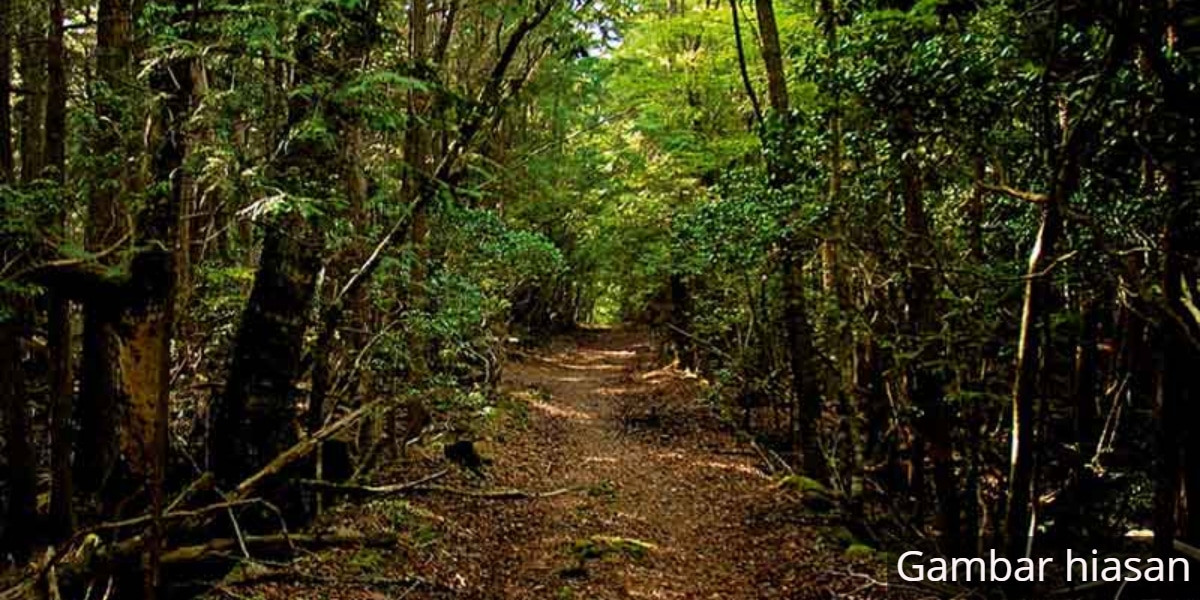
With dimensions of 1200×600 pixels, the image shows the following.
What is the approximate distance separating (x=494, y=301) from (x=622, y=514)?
519cm

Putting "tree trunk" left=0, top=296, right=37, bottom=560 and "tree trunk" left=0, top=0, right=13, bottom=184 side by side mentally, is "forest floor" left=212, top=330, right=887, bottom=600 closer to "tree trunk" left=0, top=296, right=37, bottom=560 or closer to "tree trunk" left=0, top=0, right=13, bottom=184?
"tree trunk" left=0, top=296, right=37, bottom=560

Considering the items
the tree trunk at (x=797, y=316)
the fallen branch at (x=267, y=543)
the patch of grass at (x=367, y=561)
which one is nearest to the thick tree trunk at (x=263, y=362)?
the fallen branch at (x=267, y=543)

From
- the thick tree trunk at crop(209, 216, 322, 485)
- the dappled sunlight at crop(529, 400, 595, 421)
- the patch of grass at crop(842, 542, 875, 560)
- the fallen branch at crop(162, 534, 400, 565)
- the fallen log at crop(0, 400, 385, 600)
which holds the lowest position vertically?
the dappled sunlight at crop(529, 400, 595, 421)

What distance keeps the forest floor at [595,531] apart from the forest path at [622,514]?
3cm

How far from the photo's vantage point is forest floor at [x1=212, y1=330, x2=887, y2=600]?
830cm

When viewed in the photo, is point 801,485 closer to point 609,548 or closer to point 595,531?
point 595,531

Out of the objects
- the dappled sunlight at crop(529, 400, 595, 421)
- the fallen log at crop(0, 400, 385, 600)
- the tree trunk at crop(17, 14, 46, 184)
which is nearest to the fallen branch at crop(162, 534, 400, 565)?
the fallen log at crop(0, 400, 385, 600)

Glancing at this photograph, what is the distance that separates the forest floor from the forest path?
27mm

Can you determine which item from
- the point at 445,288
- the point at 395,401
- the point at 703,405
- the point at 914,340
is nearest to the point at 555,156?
the point at 703,405

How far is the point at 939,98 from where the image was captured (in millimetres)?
5824

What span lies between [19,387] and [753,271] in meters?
10.3

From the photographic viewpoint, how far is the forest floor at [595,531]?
8.30m

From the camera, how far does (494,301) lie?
14.9 metres

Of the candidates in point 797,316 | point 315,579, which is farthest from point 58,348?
point 797,316
